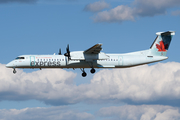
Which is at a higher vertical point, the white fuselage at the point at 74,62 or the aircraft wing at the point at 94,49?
the aircraft wing at the point at 94,49

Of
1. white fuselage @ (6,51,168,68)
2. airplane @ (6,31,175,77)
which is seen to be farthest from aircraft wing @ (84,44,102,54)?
white fuselage @ (6,51,168,68)

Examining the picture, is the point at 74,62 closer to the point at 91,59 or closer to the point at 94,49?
the point at 91,59

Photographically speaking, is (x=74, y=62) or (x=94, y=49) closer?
(x=94, y=49)

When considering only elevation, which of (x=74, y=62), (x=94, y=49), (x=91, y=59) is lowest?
(x=74, y=62)

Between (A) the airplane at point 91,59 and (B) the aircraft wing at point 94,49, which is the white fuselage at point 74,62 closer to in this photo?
(A) the airplane at point 91,59

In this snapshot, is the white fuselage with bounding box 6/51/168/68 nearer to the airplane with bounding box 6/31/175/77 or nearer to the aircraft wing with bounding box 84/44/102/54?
the airplane with bounding box 6/31/175/77

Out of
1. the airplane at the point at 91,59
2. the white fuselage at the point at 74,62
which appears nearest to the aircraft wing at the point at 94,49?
the airplane at the point at 91,59

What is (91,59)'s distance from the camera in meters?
42.2

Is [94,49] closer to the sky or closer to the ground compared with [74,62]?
closer to the sky

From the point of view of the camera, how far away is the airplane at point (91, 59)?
138 feet

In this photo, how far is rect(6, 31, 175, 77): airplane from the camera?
41.9 meters

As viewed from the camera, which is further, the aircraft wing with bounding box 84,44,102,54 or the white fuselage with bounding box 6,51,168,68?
the white fuselage with bounding box 6,51,168,68

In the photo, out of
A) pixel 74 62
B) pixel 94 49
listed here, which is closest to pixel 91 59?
pixel 94 49

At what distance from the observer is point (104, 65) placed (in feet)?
A: 143
